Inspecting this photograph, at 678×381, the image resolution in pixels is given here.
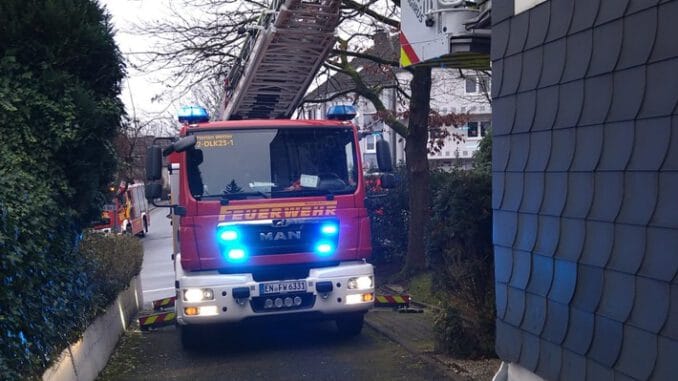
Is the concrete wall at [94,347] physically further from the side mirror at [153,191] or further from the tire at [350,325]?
the tire at [350,325]

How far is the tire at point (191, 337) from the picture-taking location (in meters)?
8.97

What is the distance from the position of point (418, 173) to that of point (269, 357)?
5.60 m

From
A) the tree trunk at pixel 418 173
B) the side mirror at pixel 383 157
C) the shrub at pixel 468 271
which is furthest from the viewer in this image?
the tree trunk at pixel 418 173

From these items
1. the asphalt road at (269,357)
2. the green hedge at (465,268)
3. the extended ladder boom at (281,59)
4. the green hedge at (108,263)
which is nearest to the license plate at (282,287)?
the asphalt road at (269,357)

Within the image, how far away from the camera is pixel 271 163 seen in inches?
347

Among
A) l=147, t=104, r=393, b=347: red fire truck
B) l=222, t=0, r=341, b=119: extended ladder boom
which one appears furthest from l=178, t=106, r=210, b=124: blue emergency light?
l=222, t=0, r=341, b=119: extended ladder boom

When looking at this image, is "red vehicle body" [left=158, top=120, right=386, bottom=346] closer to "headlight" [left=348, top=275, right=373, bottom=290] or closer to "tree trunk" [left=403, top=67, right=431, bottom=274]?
"headlight" [left=348, top=275, right=373, bottom=290]

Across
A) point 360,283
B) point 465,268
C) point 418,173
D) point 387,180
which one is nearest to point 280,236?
point 360,283

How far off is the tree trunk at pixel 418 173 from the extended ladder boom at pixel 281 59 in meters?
2.71

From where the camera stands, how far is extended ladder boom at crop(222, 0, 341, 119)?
939cm

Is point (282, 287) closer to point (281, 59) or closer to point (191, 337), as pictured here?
point (191, 337)

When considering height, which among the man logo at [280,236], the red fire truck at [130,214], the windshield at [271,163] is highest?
the windshield at [271,163]

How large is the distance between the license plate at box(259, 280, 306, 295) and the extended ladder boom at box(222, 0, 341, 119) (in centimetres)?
318

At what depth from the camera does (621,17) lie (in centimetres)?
380
